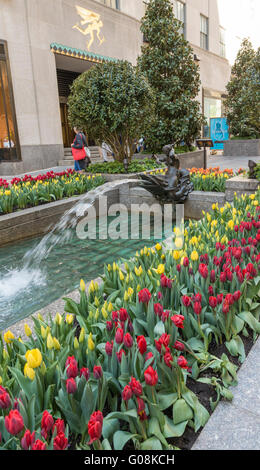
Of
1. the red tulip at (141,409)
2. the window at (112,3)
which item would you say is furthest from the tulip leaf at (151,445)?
the window at (112,3)

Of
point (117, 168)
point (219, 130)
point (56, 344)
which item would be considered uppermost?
point (219, 130)

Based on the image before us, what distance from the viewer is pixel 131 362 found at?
1.84m

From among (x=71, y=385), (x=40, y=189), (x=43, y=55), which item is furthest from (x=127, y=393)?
(x=43, y=55)

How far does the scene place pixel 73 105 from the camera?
1019 cm

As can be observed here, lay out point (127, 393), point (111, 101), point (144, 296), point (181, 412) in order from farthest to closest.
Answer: point (111, 101) < point (144, 296) < point (181, 412) < point (127, 393)

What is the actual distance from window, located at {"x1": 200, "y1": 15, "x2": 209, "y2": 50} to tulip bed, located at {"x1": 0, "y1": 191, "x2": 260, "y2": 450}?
3013 cm

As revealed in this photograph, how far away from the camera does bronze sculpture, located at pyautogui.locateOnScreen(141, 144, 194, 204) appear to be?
7.36 meters

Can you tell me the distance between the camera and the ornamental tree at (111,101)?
9.84 m

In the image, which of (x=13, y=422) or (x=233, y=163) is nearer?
(x=13, y=422)

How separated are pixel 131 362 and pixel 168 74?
1476 centimetres

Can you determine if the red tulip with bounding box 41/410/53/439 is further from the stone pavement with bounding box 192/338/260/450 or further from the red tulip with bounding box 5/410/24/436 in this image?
the stone pavement with bounding box 192/338/260/450

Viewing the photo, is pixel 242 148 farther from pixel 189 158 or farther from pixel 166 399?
pixel 166 399

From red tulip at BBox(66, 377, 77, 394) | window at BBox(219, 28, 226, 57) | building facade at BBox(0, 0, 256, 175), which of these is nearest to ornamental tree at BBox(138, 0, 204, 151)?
building facade at BBox(0, 0, 256, 175)
